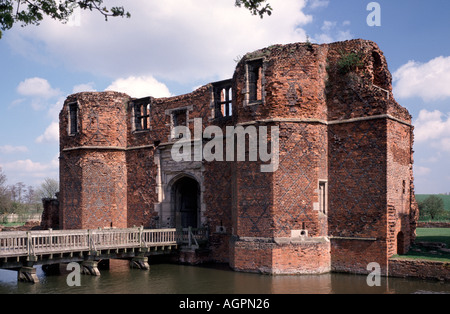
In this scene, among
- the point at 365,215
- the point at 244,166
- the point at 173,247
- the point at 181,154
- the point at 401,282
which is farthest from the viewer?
the point at 181,154

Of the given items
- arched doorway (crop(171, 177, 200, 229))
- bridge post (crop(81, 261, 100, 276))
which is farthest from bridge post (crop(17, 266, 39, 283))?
arched doorway (crop(171, 177, 200, 229))

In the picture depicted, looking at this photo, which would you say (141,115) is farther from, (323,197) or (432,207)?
(432,207)

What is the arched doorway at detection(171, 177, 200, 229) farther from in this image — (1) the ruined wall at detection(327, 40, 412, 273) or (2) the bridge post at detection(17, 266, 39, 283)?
(2) the bridge post at detection(17, 266, 39, 283)

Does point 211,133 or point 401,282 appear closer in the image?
point 401,282

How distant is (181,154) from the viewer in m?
20.6

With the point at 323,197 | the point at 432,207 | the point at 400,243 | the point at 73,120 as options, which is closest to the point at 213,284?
the point at 323,197

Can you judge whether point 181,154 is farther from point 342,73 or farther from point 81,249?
point 342,73

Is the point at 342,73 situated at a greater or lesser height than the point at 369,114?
greater

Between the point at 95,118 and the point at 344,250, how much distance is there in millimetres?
13642

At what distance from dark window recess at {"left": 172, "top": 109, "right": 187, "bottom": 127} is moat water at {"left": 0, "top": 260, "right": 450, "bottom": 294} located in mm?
7390

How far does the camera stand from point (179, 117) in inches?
830

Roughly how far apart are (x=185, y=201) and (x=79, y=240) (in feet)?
22.0

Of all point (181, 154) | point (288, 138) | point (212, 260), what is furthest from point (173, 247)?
point (288, 138)

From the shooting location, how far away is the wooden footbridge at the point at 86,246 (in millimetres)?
14219
